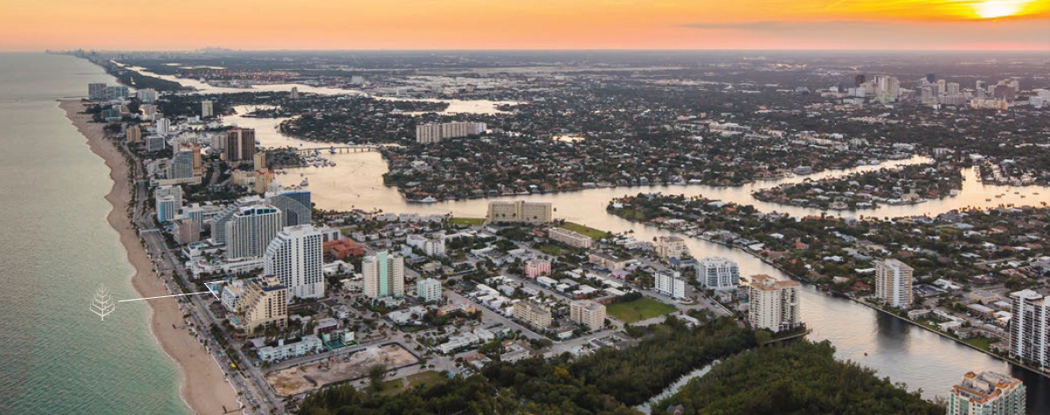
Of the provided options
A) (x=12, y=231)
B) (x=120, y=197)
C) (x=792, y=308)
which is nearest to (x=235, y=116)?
(x=120, y=197)

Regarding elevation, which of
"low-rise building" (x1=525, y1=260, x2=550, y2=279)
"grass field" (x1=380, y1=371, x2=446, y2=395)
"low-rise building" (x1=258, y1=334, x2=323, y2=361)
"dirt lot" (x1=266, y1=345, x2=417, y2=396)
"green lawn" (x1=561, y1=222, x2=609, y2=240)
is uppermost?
"green lawn" (x1=561, y1=222, x2=609, y2=240)

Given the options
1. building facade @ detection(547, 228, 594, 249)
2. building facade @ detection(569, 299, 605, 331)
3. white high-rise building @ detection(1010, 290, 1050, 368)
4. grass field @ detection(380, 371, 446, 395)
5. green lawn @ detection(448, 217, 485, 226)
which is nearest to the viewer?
grass field @ detection(380, 371, 446, 395)

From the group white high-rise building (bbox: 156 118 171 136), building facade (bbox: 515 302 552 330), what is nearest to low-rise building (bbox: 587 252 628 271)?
building facade (bbox: 515 302 552 330)

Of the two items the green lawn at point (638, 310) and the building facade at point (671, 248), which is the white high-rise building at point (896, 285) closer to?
the green lawn at point (638, 310)

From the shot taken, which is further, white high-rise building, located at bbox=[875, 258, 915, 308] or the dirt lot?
white high-rise building, located at bbox=[875, 258, 915, 308]

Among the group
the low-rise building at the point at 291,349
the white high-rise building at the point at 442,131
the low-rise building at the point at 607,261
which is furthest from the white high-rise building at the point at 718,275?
the white high-rise building at the point at 442,131

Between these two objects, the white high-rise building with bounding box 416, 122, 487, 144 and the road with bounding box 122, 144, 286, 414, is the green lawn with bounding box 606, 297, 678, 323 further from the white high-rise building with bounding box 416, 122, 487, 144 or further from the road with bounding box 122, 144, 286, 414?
the white high-rise building with bounding box 416, 122, 487, 144

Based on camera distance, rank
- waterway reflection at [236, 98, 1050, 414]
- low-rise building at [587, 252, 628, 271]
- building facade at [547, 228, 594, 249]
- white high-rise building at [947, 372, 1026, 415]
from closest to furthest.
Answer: white high-rise building at [947, 372, 1026, 415]
waterway reflection at [236, 98, 1050, 414]
low-rise building at [587, 252, 628, 271]
building facade at [547, 228, 594, 249]
